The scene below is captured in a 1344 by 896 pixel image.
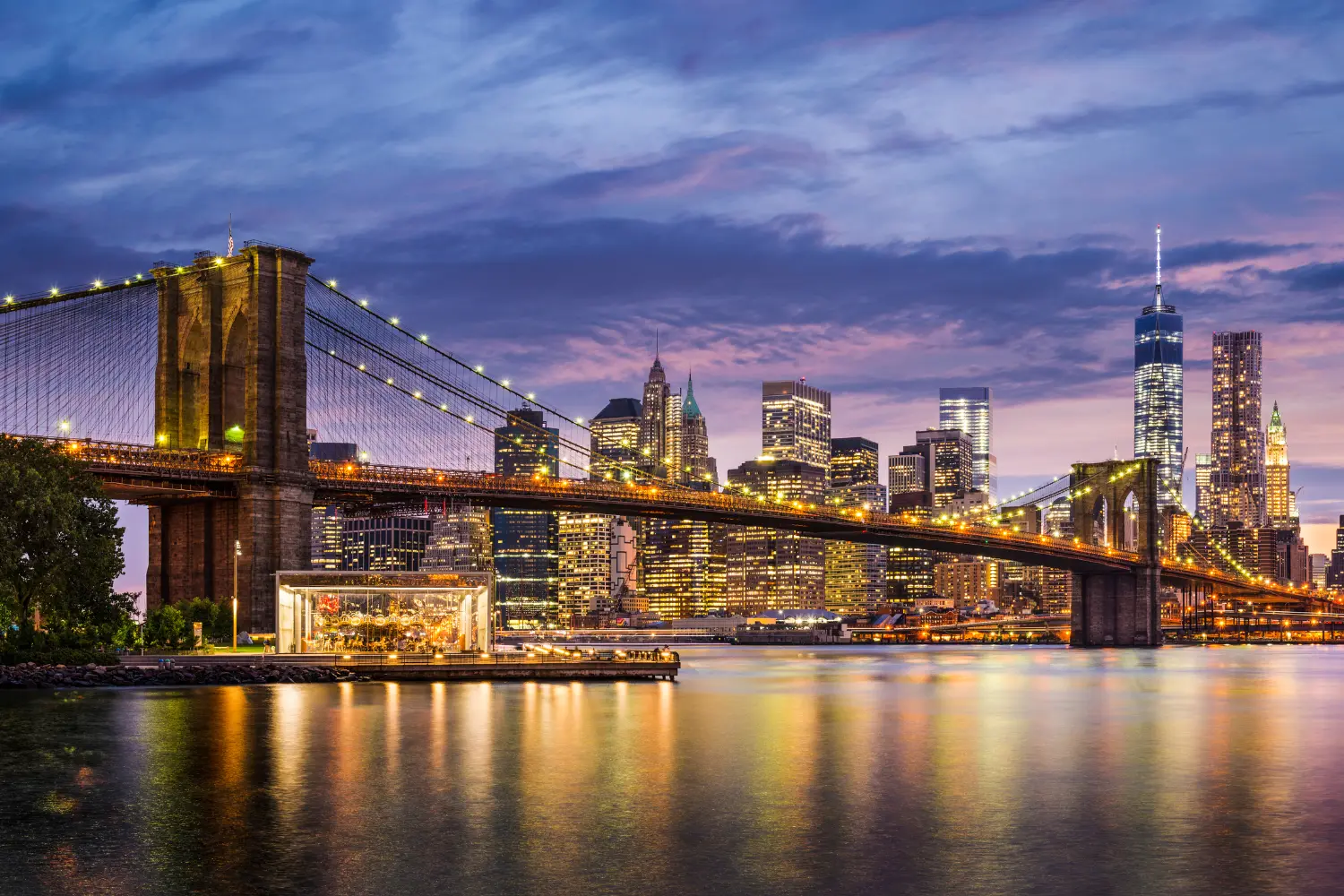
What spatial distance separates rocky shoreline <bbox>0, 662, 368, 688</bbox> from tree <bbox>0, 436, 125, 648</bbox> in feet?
11.3

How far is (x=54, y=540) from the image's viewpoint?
62625 millimetres

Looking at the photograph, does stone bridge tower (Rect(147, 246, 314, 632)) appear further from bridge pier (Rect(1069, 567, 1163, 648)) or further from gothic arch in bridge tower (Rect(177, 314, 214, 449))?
bridge pier (Rect(1069, 567, 1163, 648))

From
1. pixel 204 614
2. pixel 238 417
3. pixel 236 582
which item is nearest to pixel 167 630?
pixel 204 614

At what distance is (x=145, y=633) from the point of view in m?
72.7

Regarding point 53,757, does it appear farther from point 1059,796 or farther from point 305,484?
point 305,484

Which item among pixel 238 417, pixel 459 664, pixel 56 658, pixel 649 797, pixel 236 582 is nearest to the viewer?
pixel 649 797

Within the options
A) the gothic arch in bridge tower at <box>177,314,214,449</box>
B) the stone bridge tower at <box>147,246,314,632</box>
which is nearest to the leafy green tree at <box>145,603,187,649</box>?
the stone bridge tower at <box>147,246,314,632</box>

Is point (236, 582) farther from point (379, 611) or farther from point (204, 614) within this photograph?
point (379, 611)

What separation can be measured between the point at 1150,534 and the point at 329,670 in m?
109

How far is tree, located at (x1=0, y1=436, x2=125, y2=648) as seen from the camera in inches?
2409

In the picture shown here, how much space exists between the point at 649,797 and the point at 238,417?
5761 cm

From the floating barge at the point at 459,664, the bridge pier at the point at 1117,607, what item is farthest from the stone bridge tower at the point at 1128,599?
the floating barge at the point at 459,664

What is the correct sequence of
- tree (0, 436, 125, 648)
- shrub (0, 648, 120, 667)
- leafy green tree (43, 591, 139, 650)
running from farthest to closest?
leafy green tree (43, 591, 139, 650) → shrub (0, 648, 120, 667) → tree (0, 436, 125, 648)

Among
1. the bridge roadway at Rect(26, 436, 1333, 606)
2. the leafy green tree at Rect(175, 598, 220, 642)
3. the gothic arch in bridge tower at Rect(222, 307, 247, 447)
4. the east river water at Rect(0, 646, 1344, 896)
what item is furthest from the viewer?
the gothic arch in bridge tower at Rect(222, 307, 247, 447)
